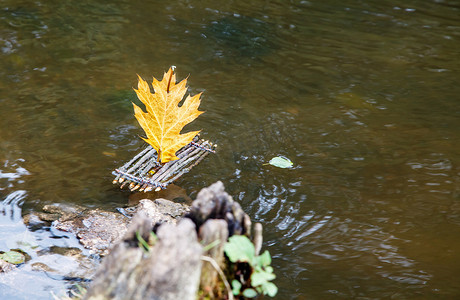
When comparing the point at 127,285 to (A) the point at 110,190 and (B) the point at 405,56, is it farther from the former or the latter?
(B) the point at 405,56

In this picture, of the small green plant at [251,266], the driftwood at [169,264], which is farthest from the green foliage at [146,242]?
the small green plant at [251,266]

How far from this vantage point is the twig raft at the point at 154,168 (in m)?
3.84

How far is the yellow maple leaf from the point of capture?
12.2 feet

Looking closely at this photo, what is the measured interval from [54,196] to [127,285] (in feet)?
7.50

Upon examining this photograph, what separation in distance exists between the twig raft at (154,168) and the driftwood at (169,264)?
5.96 feet

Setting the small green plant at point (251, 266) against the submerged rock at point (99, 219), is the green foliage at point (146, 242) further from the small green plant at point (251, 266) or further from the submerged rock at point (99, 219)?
the submerged rock at point (99, 219)

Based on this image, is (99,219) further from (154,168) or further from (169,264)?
(169,264)

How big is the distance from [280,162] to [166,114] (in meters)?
1.22

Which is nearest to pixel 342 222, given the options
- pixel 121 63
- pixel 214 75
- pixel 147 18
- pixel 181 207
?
pixel 181 207

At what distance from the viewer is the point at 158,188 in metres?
3.84

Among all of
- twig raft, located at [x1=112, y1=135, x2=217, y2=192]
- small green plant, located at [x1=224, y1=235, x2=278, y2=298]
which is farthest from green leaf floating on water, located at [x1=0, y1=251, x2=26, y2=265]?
small green plant, located at [x1=224, y1=235, x2=278, y2=298]

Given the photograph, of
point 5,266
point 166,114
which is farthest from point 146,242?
point 166,114

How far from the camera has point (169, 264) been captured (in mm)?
1670

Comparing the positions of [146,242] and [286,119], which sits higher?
[146,242]
